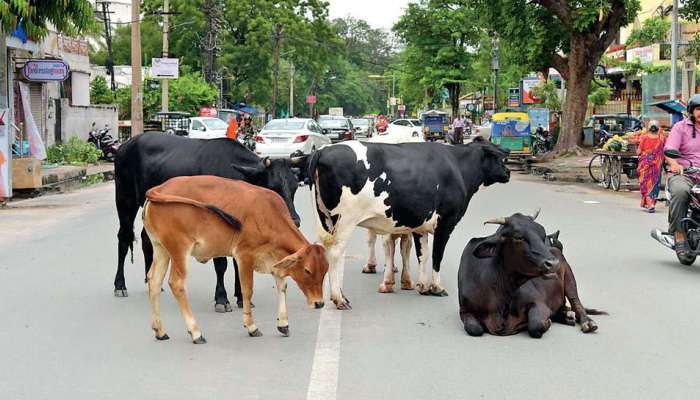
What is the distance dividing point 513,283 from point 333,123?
39.5 m

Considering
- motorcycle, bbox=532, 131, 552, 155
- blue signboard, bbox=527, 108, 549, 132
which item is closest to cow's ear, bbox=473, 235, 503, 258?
motorcycle, bbox=532, 131, 552, 155

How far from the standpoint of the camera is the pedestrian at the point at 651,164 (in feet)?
57.6

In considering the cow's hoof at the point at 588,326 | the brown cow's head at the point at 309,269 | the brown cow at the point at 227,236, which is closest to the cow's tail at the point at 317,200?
the brown cow at the point at 227,236

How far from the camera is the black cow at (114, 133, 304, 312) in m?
8.52

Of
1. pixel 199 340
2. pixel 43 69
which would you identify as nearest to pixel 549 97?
pixel 43 69

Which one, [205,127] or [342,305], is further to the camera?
[205,127]

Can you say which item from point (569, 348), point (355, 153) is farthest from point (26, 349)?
point (569, 348)

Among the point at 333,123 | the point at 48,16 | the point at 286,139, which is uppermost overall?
the point at 48,16

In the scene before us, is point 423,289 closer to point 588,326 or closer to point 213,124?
point 588,326

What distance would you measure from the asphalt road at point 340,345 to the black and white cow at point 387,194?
546 millimetres

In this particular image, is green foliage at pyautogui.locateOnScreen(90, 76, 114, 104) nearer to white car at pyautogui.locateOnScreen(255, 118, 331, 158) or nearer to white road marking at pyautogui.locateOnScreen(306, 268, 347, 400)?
white car at pyautogui.locateOnScreen(255, 118, 331, 158)

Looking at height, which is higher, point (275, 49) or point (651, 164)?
point (275, 49)

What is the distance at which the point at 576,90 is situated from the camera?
3119cm

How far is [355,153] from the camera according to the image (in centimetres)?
828
